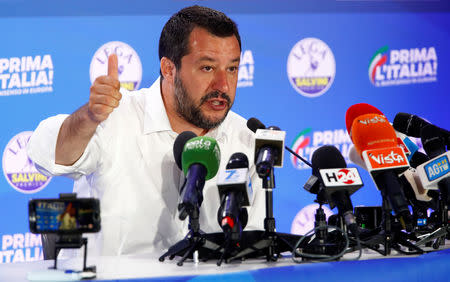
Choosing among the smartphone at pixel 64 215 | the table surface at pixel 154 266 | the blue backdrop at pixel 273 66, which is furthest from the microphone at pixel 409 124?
the blue backdrop at pixel 273 66

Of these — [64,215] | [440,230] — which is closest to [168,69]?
[64,215]

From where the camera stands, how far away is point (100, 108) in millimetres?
2021

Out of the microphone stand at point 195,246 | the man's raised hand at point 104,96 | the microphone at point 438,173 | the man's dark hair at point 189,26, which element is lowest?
the microphone stand at point 195,246

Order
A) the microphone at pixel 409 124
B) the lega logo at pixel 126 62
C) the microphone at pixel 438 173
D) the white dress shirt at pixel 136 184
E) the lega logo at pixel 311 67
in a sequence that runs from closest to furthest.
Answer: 1. the microphone at pixel 438 173
2. the microphone at pixel 409 124
3. the white dress shirt at pixel 136 184
4. the lega logo at pixel 126 62
5. the lega logo at pixel 311 67

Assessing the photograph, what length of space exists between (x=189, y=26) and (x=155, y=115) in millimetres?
440

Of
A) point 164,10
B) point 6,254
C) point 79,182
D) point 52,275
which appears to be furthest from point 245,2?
point 52,275

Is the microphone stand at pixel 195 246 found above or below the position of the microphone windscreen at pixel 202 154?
below

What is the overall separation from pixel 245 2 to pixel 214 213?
6.75 feet

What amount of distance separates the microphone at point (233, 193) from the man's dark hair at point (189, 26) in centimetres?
97

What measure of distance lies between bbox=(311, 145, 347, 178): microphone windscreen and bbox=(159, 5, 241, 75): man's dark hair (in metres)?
0.94

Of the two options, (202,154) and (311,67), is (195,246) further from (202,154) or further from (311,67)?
(311,67)

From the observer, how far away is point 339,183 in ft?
5.71

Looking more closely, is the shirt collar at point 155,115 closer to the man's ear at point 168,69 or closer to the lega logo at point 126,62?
the man's ear at point 168,69

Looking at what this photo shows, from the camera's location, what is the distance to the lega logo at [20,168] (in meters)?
3.76
